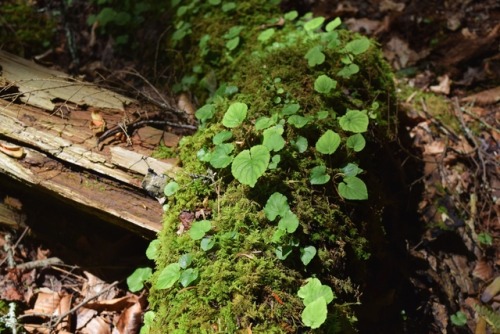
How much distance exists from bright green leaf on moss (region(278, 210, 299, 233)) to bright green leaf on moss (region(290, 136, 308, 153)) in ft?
1.39

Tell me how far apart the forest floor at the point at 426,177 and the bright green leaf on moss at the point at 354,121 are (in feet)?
3.47

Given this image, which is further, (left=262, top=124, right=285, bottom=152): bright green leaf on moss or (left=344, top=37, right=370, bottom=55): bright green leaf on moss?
(left=344, top=37, right=370, bottom=55): bright green leaf on moss

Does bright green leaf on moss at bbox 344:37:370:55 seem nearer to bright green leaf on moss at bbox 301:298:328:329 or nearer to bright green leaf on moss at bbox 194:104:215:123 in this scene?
bright green leaf on moss at bbox 194:104:215:123

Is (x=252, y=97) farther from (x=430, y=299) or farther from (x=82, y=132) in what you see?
(x=430, y=299)

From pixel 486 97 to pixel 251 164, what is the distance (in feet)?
9.55

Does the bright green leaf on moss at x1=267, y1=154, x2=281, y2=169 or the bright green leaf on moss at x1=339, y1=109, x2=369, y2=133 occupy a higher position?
the bright green leaf on moss at x1=267, y1=154, x2=281, y2=169

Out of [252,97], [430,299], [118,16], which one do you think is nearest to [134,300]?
[252,97]

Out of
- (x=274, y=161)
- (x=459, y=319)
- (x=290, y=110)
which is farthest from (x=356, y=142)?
(x=459, y=319)

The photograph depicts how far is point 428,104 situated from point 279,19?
1.64 metres

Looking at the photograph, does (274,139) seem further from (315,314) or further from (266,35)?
→ (266,35)

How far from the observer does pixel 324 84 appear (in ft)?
8.89

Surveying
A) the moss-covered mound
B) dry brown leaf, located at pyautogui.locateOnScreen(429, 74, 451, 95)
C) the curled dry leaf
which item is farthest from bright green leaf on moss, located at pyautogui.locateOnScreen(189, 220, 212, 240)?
dry brown leaf, located at pyautogui.locateOnScreen(429, 74, 451, 95)

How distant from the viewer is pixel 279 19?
140 inches

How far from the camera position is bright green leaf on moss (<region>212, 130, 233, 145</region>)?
2420 millimetres
